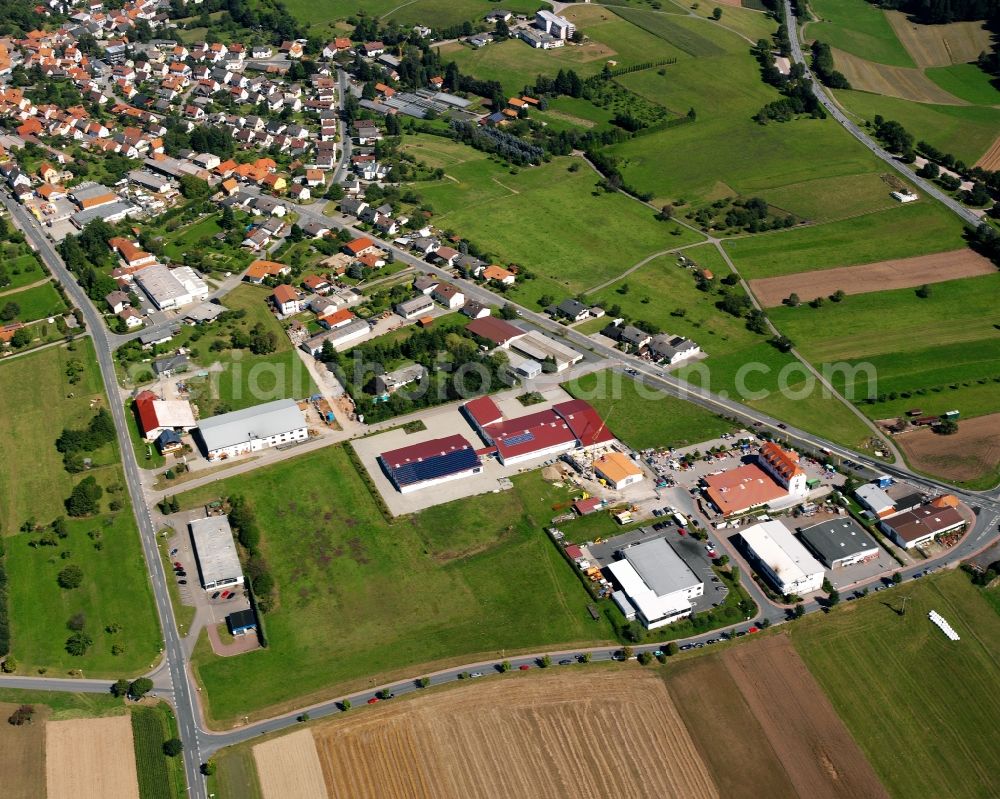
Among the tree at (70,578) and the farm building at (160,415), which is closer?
the tree at (70,578)

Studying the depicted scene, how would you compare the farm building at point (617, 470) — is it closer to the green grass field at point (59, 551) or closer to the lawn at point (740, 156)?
the green grass field at point (59, 551)

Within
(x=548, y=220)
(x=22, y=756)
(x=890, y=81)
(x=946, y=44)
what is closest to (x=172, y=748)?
(x=22, y=756)

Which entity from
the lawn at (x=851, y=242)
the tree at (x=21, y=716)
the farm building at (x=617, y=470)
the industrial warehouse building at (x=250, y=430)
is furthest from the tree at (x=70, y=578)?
the lawn at (x=851, y=242)

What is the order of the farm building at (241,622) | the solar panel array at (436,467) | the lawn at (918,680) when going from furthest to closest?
the solar panel array at (436,467) < the farm building at (241,622) < the lawn at (918,680)

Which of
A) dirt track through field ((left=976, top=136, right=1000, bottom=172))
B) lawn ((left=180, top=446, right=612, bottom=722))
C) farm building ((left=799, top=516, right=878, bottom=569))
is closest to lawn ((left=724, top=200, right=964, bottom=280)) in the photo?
dirt track through field ((left=976, top=136, right=1000, bottom=172))

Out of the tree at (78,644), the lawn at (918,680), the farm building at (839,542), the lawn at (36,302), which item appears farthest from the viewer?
the lawn at (36,302)

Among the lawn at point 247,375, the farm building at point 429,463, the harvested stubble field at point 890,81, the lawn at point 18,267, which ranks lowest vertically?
the lawn at point 18,267

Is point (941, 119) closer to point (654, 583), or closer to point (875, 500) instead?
point (875, 500)
